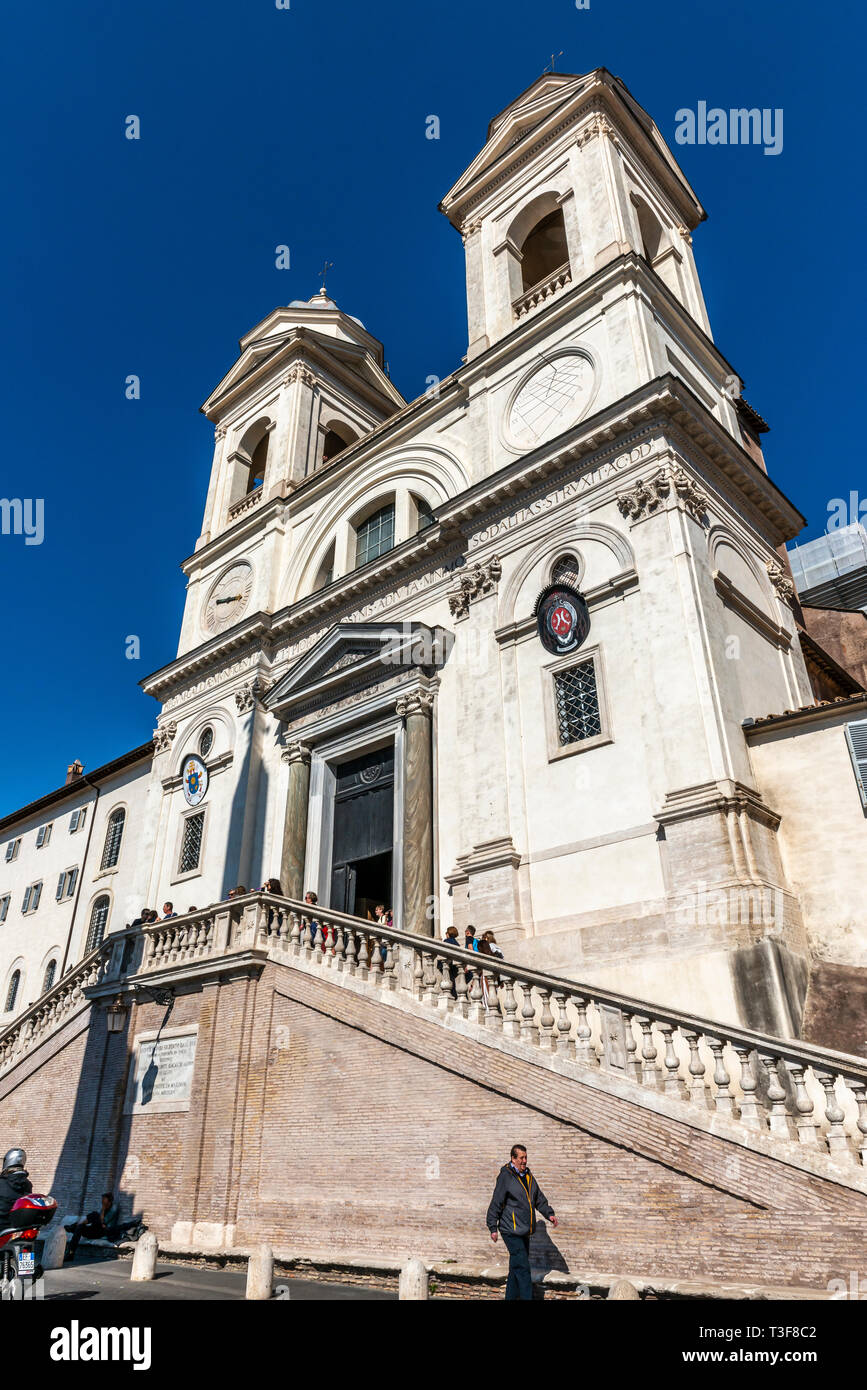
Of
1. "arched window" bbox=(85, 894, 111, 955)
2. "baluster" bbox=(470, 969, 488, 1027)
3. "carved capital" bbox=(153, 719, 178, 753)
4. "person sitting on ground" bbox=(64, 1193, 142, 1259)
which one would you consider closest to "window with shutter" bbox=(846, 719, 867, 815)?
"baluster" bbox=(470, 969, 488, 1027)

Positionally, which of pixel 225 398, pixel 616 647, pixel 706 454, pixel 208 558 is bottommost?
pixel 616 647

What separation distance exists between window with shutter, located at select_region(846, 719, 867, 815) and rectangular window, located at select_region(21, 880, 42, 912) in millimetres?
29349

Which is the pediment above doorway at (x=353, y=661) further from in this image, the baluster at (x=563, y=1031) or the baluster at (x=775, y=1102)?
the baluster at (x=775, y=1102)

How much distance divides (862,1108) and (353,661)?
46.3 feet

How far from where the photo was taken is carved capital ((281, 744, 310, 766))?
66.8 ft

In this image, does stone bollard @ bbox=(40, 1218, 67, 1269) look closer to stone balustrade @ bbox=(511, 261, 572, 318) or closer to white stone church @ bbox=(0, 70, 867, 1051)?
white stone church @ bbox=(0, 70, 867, 1051)

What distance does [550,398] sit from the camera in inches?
731

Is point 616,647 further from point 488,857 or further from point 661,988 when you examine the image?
point 661,988

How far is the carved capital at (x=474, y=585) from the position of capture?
698 inches

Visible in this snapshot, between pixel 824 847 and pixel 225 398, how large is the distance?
81.5 ft

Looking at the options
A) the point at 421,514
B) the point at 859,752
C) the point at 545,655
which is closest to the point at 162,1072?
the point at 545,655

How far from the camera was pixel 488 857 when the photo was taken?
597 inches

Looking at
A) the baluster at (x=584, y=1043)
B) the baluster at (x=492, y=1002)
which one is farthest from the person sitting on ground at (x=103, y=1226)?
the baluster at (x=584, y=1043)
